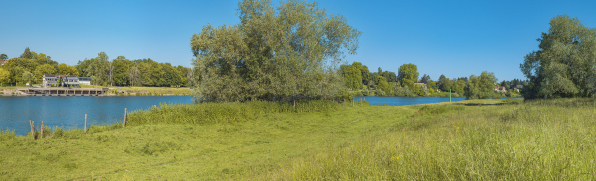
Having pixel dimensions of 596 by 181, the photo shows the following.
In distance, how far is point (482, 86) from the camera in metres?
62.0

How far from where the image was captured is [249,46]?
24.5 metres

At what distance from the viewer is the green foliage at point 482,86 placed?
200 feet

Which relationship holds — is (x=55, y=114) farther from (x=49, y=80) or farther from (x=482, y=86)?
(x=49, y=80)

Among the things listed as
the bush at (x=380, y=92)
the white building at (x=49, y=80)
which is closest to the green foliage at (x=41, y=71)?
the white building at (x=49, y=80)

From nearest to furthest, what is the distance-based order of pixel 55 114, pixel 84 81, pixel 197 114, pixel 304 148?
pixel 304 148 → pixel 197 114 → pixel 55 114 → pixel 84 81

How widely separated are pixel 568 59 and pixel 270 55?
29.9 meters

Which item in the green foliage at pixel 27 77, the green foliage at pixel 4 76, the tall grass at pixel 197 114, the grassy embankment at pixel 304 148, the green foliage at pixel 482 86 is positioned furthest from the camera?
the green foliage at pixel 27 77

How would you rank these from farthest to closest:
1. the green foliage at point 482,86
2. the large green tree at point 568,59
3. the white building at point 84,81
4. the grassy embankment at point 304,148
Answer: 1. the white building at point 84,81
2. the green foliage at point 482,86
3. the large green tree at point 568,59
4. the grassy embankment at point 304,148

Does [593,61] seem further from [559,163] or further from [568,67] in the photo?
[559,163]

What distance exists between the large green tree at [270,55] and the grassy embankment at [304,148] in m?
3.01

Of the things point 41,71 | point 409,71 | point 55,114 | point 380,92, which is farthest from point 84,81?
point 409,71

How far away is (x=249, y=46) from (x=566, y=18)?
110ft

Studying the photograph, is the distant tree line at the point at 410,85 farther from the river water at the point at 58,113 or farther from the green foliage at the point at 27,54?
the green foliage at the point at 27,54

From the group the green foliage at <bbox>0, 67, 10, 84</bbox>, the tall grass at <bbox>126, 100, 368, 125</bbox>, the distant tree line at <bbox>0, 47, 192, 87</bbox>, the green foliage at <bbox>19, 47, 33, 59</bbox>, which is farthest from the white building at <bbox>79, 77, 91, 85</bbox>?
the tall grass at <bbox>126, 100, 368, 125</bbox>
